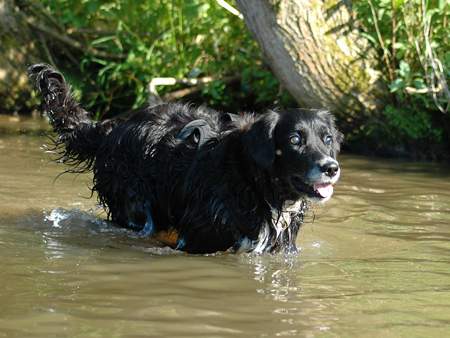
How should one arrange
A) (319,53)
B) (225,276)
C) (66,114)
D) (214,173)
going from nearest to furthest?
1. (225,276)
2. (214,173)
3. (66,114)
4. (319,53)

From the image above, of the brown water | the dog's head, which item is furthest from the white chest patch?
the brown water

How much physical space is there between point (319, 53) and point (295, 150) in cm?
413

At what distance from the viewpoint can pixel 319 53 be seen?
953 centimetres

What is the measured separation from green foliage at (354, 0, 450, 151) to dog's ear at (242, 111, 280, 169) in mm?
3656

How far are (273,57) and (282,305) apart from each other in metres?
5.34

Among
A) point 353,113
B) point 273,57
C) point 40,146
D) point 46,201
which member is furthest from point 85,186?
point 353,113

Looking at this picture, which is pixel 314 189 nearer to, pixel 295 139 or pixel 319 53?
pixel 295 139

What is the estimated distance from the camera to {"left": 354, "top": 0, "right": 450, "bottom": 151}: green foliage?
30.0ft

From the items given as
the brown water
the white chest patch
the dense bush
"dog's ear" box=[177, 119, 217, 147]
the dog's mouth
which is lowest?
Answer: the brown water

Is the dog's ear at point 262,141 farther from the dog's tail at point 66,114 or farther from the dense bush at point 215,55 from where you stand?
the dense bush at point 215,55

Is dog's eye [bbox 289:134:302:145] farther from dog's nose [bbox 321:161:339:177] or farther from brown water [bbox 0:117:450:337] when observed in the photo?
brown water [bbox 0:117:450:337]

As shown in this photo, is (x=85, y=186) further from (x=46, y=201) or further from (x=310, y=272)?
(x=310, y=272)

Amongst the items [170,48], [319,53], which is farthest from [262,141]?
[170,48]

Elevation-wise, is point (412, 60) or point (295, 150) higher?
point (412, 60)
